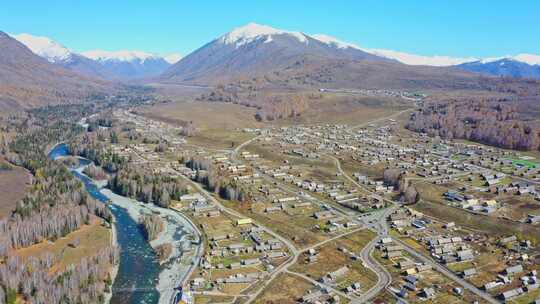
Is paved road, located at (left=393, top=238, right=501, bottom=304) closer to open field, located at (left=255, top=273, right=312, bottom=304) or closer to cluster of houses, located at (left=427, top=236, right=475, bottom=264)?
cluster of houses, located at (left=427, top=236, right=475, bottom=264)

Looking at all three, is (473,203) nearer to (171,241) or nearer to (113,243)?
(171,241)

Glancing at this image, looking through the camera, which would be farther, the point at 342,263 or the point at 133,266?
the point at 133,266

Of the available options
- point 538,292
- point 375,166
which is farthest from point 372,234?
point 375,166

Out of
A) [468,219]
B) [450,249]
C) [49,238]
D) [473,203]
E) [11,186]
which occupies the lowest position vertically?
[450,249]

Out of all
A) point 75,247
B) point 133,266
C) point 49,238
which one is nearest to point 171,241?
point 133,266

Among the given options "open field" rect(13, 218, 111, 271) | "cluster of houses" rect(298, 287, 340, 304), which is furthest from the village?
"open field" rect(13, 218, 111, 271)

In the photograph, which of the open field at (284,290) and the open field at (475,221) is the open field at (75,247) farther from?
the open field at (475,221)

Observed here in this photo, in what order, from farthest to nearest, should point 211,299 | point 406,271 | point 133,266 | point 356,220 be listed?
point 356,220, point 133,266, point 406,271, point 211,299
